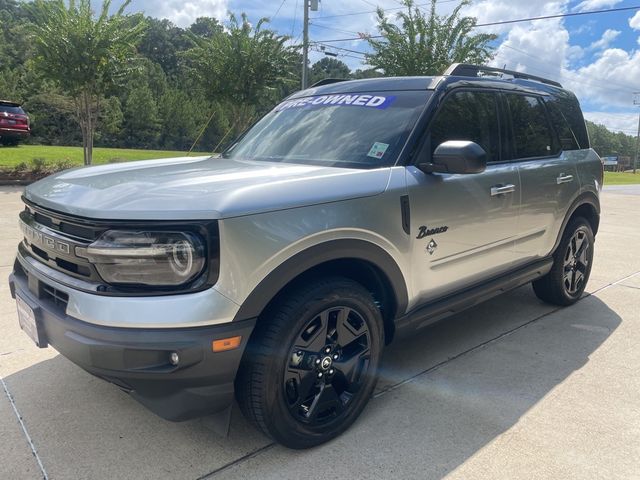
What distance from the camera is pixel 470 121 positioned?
335cm

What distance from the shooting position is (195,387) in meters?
2.07

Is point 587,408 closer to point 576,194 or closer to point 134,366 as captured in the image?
point 576,194

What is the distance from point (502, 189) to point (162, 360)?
7.86ft

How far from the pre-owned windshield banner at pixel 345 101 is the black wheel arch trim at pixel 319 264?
41.9 inches

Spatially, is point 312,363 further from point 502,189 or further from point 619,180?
point 619,180

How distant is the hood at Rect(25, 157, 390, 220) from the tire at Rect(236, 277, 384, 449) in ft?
1.46

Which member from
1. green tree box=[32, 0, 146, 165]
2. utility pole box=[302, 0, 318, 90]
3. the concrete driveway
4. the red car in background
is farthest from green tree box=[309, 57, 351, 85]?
the concrete driveway

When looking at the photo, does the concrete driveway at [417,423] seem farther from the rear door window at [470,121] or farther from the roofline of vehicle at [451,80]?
the roofline of vehicle at [451,80]

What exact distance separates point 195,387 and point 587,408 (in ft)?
7.21

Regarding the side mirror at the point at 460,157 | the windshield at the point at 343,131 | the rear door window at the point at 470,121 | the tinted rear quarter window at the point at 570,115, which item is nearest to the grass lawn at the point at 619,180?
the tinted rear quarter window at the point at 570,115

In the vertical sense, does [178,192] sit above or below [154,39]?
below

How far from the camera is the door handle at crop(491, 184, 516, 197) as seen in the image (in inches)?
130

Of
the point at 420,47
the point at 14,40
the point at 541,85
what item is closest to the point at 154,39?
the point at 14,40

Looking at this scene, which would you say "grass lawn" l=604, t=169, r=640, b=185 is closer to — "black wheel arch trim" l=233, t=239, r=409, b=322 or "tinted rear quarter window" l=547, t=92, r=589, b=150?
"tinted rear quarter window" l=547, t=92, r=589, b=150
